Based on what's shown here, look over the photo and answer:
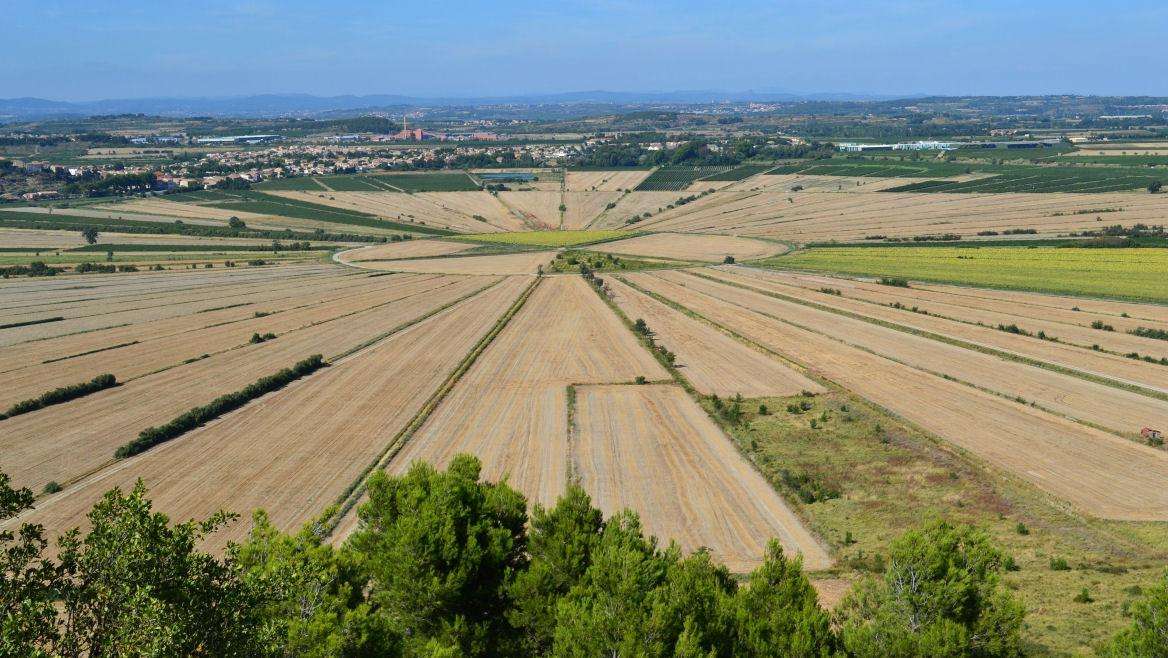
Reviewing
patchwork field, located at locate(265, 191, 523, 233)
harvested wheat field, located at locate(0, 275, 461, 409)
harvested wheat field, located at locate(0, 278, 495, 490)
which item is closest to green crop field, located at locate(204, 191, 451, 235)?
patchwork field, located at locate(265, 191, 523, 233)

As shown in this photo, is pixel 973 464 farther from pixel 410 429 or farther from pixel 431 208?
pixel 431 208

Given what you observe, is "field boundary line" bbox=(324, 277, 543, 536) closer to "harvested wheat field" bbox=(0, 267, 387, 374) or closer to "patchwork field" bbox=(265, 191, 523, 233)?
"harvested wheat field" bbox=(0, 267, 387, 374)

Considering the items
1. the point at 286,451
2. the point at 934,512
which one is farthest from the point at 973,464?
the point at 286,451

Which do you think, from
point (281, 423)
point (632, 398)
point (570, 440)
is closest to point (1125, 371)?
point (632, 398)

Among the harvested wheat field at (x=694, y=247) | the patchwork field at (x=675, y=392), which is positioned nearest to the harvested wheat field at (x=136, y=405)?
the patchwork field at (x=675, y=392)

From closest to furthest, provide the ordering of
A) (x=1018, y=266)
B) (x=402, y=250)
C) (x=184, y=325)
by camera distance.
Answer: (x=184, y=325) < (x=1018, y=266) < (x=402, y=250)

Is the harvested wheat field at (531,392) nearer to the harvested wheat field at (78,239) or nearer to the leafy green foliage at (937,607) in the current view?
the leafy green foliage at (937,607)
